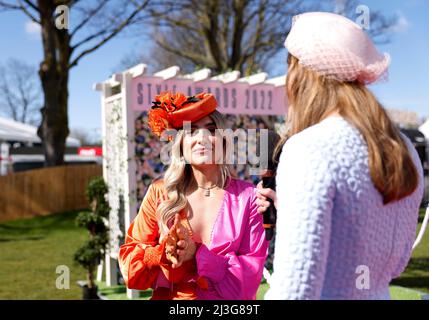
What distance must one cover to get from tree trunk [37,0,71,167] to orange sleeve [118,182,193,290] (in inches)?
454

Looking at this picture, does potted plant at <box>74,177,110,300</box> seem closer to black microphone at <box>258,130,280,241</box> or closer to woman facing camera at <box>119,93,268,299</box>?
woman facing camera at <box>119,93,268,299</box>

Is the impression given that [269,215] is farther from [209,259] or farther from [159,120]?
[159,120]

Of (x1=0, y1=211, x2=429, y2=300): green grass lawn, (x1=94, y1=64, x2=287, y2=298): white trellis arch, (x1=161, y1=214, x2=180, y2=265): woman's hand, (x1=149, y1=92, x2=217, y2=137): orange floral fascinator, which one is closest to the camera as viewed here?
(x1=161, y1=214, x2=180, y2=265): woman's hand

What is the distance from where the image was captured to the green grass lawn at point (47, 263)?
627 cm

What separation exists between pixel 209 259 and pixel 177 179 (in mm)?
403

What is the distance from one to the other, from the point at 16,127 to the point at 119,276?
17.5m

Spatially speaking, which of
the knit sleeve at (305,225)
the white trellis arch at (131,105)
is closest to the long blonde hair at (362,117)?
the knit sleeve at (305,225)

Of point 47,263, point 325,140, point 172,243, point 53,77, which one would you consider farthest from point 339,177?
point 53,77

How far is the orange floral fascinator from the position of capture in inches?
87.0

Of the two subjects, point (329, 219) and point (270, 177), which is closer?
point (329, 219)

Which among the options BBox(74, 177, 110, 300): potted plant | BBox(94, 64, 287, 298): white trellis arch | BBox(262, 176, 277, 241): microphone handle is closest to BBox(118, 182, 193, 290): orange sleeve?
BBox(262, 176, 277, 241): microphone handle

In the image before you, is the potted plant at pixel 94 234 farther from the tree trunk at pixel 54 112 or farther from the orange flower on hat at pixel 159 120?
the tree trunk at pixel 54 112

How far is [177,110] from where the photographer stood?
2.23 m

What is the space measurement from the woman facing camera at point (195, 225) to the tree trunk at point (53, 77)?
11.5m
